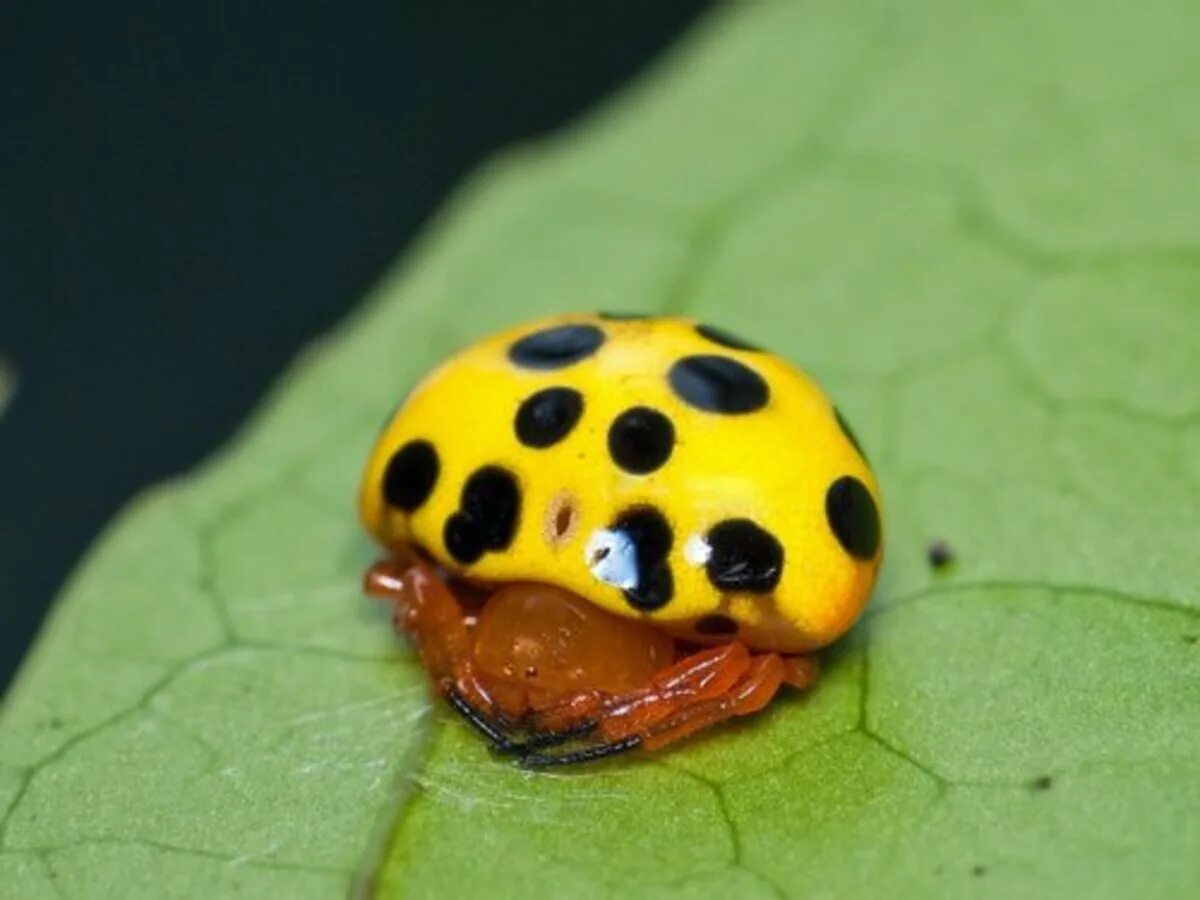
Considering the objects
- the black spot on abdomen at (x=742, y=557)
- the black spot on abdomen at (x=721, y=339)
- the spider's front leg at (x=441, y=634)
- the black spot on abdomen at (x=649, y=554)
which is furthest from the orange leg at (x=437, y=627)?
the black spot on abdomen at (x=721, y=339)

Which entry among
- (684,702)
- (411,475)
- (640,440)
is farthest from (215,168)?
(684,702)

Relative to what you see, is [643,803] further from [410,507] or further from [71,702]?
[71,702]

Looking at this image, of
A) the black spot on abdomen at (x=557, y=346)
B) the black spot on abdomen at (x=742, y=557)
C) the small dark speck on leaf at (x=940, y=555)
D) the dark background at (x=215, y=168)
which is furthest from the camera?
the dark background at (x=215, y=168)

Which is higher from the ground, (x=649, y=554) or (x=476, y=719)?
(x=649, y=554)

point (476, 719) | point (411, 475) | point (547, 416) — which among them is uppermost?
point (547, 416)

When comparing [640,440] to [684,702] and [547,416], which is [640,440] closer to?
[547,416]

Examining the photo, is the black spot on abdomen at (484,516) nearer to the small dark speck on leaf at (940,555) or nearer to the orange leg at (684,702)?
the orange leg at (684,702)

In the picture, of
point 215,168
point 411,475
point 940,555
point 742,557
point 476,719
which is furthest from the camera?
point 215,168
